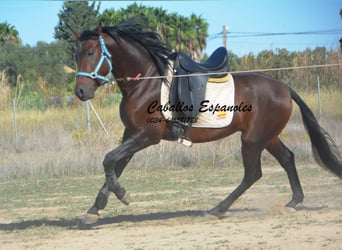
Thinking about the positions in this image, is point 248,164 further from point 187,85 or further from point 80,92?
point 80,92

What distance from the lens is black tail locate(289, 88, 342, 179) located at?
29.8ft

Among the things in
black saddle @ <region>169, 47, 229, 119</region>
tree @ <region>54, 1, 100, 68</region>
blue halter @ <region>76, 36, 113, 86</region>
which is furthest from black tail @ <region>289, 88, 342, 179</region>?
tree @ <region>54, 1, 100, 68</region>

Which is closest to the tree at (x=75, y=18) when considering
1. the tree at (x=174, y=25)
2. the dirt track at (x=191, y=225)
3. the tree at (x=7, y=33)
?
the tree at (x=174, y=25)

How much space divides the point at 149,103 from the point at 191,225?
5.45 ft

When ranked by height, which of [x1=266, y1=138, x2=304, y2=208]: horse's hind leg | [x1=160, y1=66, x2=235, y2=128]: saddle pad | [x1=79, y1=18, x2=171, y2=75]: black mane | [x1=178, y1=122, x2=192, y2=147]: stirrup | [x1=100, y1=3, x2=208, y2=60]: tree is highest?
[x1=100, y1=3, x2=208, y2=60]: tree

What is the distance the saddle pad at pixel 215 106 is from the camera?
28.3 ft

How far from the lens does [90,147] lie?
16.3 meters

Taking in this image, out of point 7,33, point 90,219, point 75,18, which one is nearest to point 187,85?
point 90,219

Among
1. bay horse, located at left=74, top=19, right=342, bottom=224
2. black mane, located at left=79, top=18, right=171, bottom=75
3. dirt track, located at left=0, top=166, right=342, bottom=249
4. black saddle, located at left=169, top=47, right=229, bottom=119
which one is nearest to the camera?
dirt track, located at left=0, top=166, right=342, bottom=249

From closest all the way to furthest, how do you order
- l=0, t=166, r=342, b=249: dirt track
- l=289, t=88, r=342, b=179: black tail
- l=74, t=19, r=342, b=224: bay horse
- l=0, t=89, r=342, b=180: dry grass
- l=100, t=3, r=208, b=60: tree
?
l=0, t=166, r=342, b=249: dirt track, l=74, t=19, r=342, b=224: bay horse, l=289, t=88, r=342, b=179: black tail, l=0, t=89, r=342, b=180: dry grass, l=100, t=3, r=208, b=60: tree

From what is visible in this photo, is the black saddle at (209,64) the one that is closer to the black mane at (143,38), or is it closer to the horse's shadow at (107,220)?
the black mane at (143,38)

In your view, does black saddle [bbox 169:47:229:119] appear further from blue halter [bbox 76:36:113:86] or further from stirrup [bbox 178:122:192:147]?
blue halter [bbox 76:36:113:86]

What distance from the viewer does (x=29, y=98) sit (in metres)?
26.0

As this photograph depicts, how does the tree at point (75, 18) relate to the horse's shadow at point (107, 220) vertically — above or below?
above
